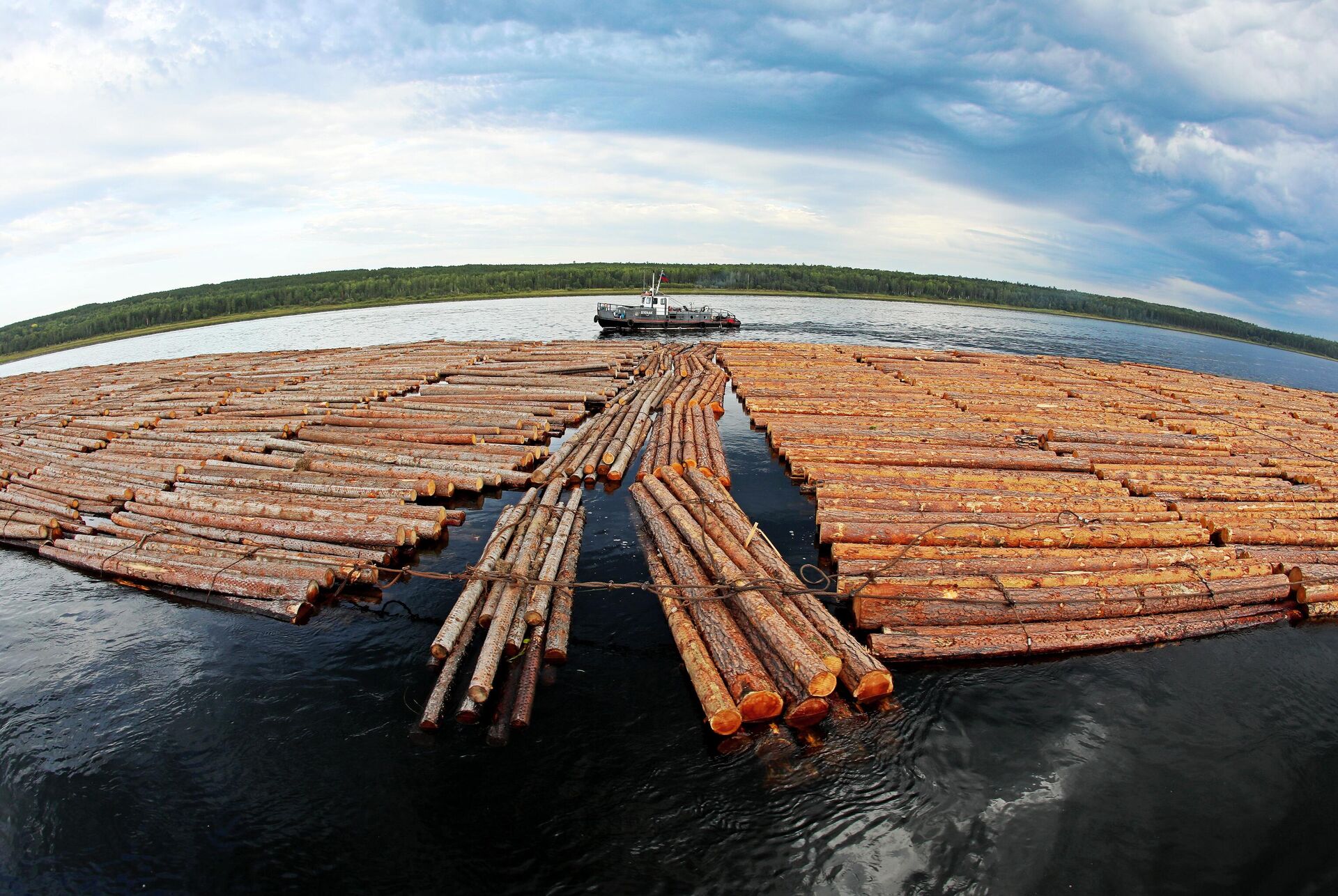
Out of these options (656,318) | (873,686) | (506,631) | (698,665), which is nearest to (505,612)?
(506,631)

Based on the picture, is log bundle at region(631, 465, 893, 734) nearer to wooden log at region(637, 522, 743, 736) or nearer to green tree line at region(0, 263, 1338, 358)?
wooden log at region(637, 522, 743, 736)

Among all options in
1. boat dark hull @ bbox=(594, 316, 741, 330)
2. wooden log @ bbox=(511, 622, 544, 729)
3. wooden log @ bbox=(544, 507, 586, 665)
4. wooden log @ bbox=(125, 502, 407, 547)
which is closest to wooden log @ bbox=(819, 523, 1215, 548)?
wooden log @ bbox=(544, 507, 586, 665)

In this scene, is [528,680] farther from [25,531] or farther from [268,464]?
[25,531]

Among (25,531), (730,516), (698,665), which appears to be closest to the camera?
(698,665)

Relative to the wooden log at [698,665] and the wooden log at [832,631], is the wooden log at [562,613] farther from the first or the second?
the wooden log at [832,631]

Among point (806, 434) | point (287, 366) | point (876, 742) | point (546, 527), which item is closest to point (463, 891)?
point (876, 742)

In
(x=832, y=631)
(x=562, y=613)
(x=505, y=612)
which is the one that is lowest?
(x=562, y=613)
